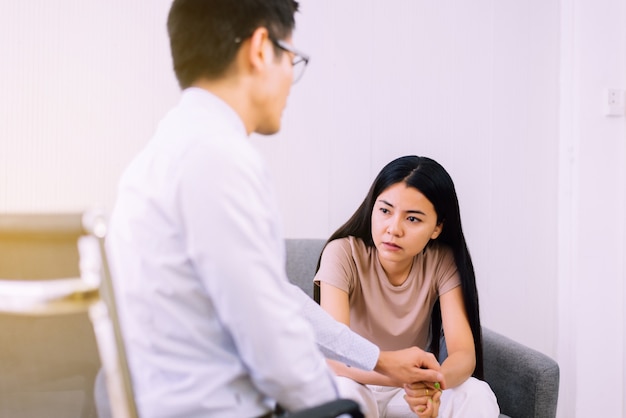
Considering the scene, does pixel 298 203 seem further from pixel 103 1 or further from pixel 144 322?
pixel 144 322

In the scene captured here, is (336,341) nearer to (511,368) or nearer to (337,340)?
(337,340)

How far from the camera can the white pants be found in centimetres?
143

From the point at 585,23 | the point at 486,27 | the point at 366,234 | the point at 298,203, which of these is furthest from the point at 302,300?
the point at 585,23

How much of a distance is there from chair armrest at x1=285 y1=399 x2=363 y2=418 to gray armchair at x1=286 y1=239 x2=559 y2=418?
839 mm

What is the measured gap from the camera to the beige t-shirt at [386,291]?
1667 millimetres

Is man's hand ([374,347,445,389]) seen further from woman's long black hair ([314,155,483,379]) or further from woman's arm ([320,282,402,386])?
woman's long black hair ([314,155,483,379])

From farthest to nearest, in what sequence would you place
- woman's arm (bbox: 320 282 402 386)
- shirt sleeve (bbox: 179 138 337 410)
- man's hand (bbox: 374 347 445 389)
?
woman's arm (bbox: 320 282 402 386), man's hand (bbox: 374 347 445 389), shirt sleeve (bbox: 179 138 337 410)

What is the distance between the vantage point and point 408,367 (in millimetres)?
1381

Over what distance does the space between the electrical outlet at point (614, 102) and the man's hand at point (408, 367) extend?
55.8 inches

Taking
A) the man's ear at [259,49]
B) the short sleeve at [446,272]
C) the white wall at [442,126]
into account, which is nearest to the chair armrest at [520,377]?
the short sleeve at [446,272]

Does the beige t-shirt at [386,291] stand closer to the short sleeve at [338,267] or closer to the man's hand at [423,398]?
the short sleeve at [338,267]

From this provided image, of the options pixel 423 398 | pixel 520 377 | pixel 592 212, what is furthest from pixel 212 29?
pixel 592 212

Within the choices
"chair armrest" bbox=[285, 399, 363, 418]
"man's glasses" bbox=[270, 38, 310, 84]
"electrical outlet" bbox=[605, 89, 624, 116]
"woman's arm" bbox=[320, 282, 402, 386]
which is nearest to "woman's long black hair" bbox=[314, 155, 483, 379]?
"woman's arm" bbox=[320, 282, 402, 386]

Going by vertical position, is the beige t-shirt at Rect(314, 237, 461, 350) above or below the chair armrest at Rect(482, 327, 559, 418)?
above
